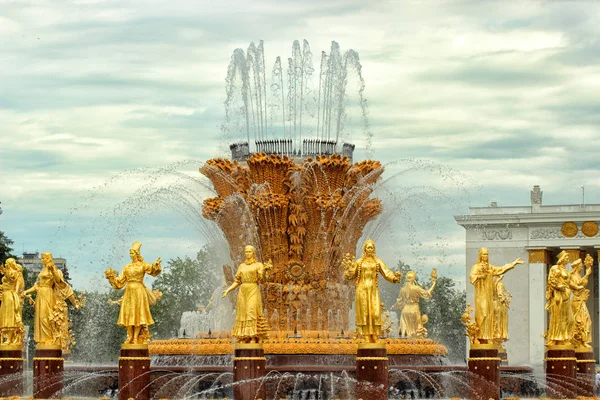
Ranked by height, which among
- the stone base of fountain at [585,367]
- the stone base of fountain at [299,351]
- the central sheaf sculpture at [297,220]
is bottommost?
the stone base of fountain at [585,367]

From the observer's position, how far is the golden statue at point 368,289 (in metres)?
21.8

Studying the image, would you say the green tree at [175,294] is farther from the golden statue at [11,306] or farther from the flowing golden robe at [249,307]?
the flowing golden robe at [249,307]

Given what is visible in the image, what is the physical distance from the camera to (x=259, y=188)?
84.7ft

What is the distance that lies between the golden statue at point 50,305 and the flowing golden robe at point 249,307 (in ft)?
16.0

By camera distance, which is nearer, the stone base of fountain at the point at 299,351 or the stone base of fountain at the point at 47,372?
the stone base of fountain at the point at 299,351

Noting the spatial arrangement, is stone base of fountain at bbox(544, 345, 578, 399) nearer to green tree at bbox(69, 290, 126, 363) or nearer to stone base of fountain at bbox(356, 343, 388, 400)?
stone base of fountain at bbox(356, 343, 388, 400)

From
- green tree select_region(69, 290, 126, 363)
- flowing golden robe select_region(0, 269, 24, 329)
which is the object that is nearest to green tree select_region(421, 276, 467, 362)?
green tree select_region(69, 290, 126, 363)

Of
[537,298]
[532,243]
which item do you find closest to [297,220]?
[537,298]

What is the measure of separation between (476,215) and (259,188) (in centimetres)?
4551

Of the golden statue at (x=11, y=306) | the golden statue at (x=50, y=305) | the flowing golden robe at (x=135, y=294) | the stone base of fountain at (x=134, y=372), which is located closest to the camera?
the stone base of fountain at (x=134, y=372)

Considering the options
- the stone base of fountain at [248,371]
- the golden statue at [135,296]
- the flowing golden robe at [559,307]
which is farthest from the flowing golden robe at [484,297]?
the golden statue at [135,296]

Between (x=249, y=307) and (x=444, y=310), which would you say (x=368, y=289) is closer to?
(x=249, y=307)

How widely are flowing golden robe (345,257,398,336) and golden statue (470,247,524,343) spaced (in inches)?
114

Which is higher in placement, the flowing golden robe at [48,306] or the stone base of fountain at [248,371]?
the flowing golden robe at [48,306]
